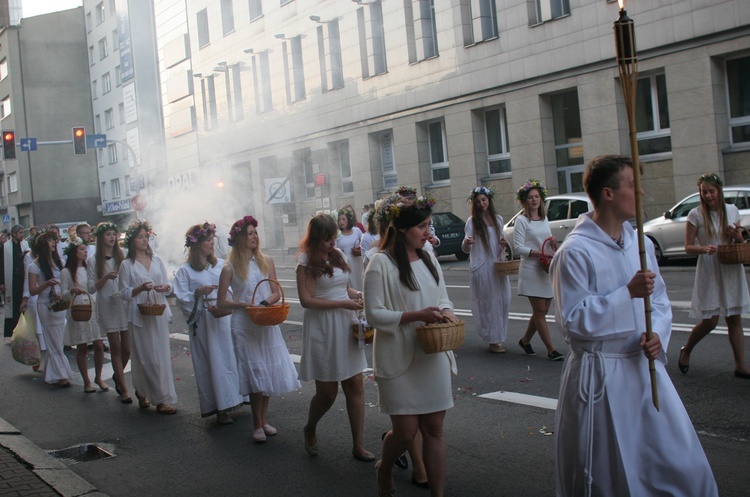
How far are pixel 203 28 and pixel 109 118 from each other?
26287 millimetres

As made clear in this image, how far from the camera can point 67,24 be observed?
65.9m

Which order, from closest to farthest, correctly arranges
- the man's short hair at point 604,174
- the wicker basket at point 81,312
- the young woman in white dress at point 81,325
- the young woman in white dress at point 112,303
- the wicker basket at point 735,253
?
the man's short hair at point 604,174 < the wicker basket at point 735,253 < the young woman in white dress at point 112,303 < the wicker basket at point 81,312 < the young woman in white dress at point 81,325

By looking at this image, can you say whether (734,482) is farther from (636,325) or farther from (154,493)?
(154,493)

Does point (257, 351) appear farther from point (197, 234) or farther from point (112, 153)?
point (112, 153)

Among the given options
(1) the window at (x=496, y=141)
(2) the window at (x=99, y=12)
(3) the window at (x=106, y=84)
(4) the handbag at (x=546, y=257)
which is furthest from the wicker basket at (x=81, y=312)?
(2) the window at (x=99, y=12)

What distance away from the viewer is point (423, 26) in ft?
91.9

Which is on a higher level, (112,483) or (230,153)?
(230,153)

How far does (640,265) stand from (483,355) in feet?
19.7

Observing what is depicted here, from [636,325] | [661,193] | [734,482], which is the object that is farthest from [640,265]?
[661,193]

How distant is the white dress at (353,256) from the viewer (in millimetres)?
11164

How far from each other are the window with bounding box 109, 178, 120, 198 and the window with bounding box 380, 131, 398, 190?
1363 inches

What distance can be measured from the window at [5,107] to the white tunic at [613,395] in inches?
2816

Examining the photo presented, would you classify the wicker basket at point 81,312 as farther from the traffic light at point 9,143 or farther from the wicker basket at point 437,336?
the traffic light at point 9,143

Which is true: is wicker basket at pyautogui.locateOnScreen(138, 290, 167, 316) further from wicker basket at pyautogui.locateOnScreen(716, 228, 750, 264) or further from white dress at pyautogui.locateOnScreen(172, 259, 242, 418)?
wicker basket at pyautogui.locateOnScreen(716, 228, 750, 264)
